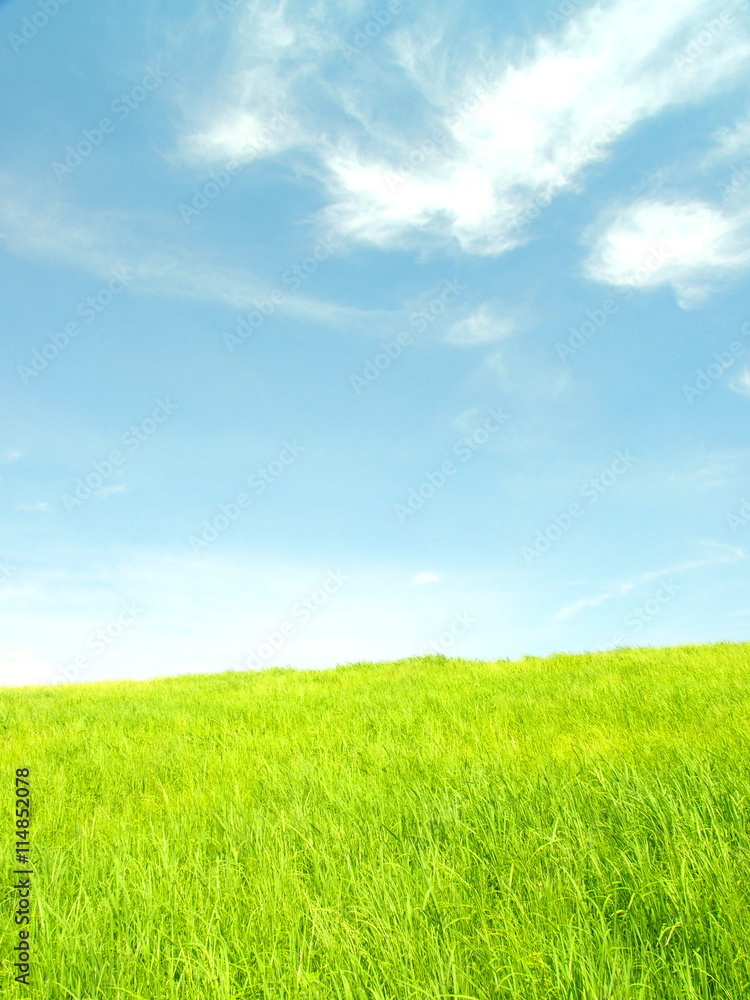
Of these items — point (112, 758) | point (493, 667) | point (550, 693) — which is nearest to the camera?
point (112, 758)

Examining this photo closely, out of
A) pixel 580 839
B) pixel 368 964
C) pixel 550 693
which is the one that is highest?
Answer: pixel 550 693

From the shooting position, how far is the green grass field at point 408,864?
2740mm

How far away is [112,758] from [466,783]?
526 centimetres

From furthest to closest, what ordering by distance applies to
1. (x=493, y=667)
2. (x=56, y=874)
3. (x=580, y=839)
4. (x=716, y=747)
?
(x=493, y=667), (x=716, y=747), (x=56, y=874), (x=580, y=839)

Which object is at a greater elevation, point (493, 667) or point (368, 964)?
point (493, 667)

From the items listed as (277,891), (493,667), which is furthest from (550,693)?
(277,891)

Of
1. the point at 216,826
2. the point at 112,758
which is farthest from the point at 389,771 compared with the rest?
the point at 112,758

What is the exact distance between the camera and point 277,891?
3.47 m

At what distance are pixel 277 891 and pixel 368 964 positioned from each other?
2.77 feet

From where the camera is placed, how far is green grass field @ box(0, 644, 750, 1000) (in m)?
2.74

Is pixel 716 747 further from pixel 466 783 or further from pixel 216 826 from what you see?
pixel 216 826

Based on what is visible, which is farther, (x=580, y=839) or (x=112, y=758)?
(x=112, y=758)

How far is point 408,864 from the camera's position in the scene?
373 cm

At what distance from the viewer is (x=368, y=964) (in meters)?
2.81
